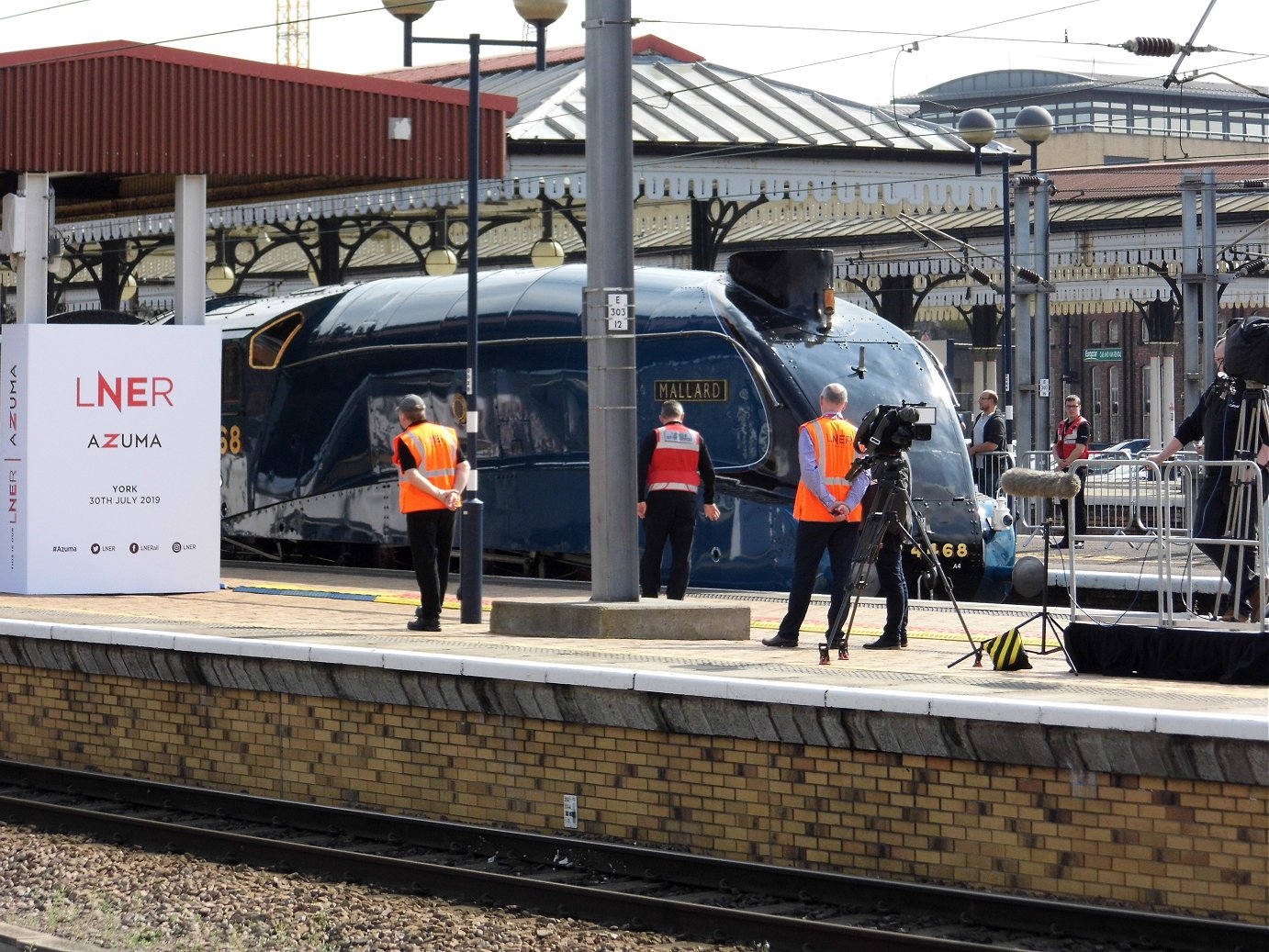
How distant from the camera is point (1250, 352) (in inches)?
414

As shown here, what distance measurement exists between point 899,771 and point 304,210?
747 inches

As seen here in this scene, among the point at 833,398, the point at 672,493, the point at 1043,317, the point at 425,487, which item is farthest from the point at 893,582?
the point at 1043,317

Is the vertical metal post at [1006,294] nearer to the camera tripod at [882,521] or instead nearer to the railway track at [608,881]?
the camera tripod at [882,521]

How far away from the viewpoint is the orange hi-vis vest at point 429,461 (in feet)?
45.2

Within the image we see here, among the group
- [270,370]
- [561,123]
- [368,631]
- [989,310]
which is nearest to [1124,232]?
[989,310]

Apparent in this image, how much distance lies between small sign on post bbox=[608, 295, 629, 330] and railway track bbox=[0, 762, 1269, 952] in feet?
12.6

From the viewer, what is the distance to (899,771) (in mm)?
8664

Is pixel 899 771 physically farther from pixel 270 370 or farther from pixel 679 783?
pixel 270 370

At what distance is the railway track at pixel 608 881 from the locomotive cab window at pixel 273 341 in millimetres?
9645

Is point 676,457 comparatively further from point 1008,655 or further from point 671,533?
point 1008,655

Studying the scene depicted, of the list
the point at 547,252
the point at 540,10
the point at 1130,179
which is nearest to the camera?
the point at 540,10

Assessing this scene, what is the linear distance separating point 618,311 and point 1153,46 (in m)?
12.4

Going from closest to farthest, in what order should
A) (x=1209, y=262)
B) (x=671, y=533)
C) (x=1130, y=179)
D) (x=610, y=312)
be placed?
(x=610, y=312), (x=671, y=533), (x=1209, y=262), (x=1130, y=179)

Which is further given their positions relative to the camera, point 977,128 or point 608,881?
point 977,128
